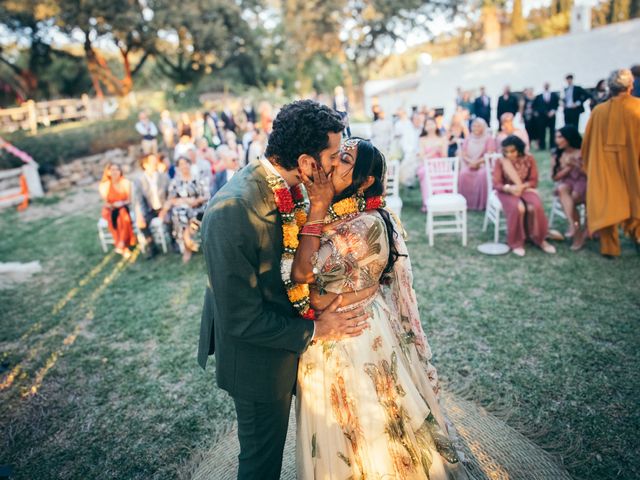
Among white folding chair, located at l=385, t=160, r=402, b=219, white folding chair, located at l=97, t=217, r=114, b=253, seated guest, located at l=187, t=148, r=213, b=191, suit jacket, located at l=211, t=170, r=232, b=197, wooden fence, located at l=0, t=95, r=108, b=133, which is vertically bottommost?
white folding chair, located at l=97, t=217, r=114, b=253

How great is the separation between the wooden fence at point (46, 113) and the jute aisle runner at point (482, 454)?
55.1 feet

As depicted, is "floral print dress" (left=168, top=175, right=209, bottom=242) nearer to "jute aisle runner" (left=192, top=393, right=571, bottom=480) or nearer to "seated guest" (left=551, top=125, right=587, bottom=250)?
"jute aisle runner" (left=192, top=393, right=571, bottom=480)

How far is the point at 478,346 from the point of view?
13.1 feet

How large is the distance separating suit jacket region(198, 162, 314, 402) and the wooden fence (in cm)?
1740

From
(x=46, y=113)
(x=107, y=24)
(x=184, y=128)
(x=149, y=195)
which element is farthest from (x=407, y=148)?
(x=107, y=24)

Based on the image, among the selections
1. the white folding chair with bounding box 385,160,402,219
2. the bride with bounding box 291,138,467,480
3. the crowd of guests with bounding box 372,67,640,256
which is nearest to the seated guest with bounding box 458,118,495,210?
the crowd of guests with bounding box 372,67,640,256

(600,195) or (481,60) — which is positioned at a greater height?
(481,60)

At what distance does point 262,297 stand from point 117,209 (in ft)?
21.6

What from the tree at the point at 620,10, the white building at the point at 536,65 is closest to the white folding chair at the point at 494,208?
the white building at the point at 536,65

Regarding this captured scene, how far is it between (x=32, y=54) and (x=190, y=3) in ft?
31.8

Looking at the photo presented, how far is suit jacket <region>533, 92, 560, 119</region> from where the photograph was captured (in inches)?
508

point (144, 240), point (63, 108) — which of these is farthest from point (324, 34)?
point (144, 240)

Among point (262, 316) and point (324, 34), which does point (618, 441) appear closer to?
point (262, 316)

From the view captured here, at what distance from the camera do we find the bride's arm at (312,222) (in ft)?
6.18
